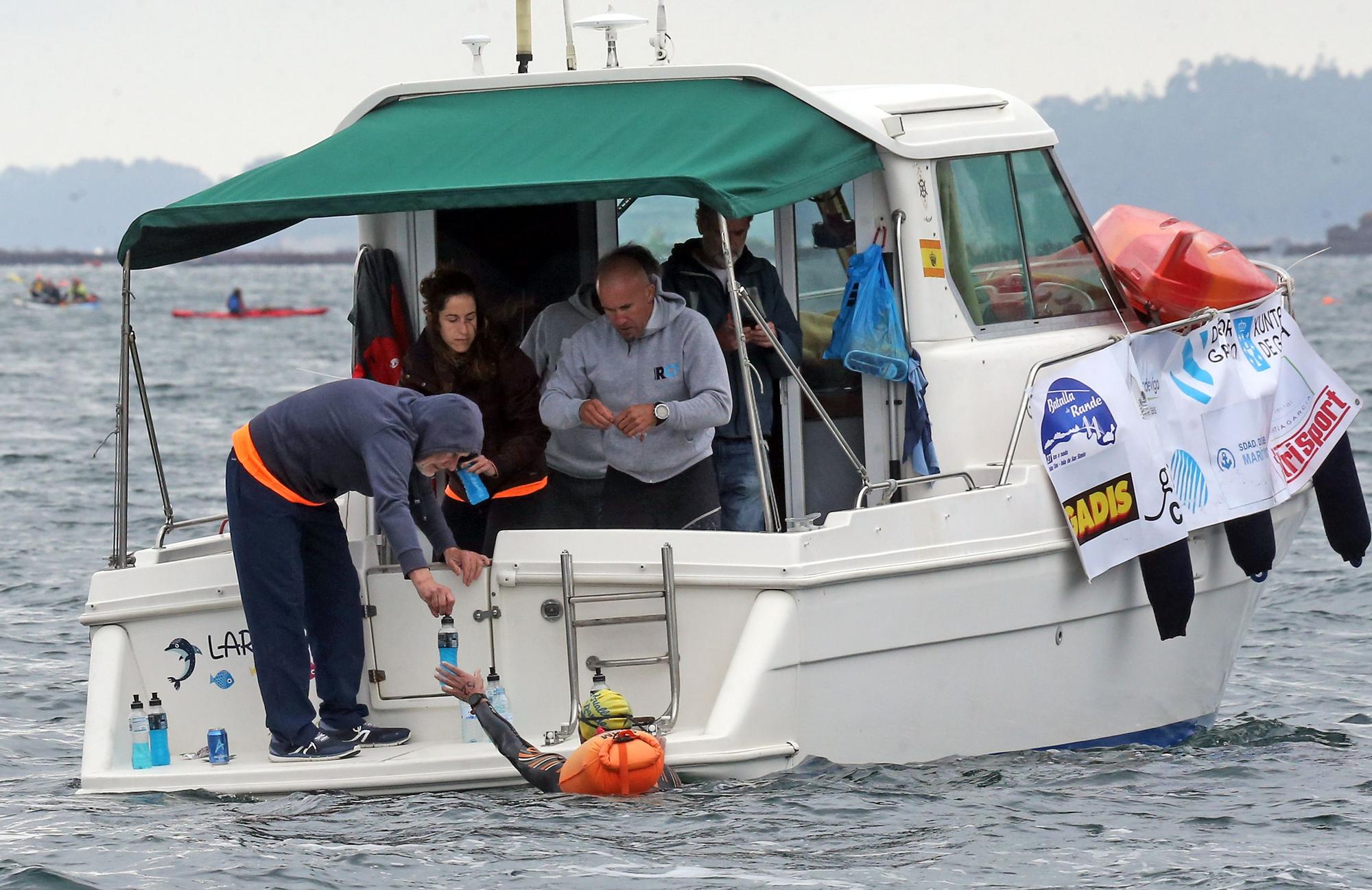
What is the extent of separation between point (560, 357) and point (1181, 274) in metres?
2.71

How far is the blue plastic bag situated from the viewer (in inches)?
294

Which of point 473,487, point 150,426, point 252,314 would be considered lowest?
point 473,487

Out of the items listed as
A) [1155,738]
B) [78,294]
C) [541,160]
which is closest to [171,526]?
[541,160]

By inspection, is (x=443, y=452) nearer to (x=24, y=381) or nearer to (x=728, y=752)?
(x=728, y=752)

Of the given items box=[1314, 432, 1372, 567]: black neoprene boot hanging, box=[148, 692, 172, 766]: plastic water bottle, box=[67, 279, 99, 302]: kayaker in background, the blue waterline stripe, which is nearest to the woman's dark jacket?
box=[148, 692, 172, 766]: plastic water bottle

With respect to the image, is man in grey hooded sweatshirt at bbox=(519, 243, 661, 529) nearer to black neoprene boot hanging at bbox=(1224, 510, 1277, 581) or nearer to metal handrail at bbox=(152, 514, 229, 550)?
metal handrail at bbox=(152, 514, 229, 550)

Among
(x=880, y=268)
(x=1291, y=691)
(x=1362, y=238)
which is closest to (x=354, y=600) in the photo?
(x=880, y=268)

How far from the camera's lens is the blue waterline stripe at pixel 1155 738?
772cm

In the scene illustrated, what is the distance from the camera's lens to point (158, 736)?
686cm

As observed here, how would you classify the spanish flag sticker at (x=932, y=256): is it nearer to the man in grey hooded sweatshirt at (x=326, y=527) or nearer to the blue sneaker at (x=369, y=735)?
the man in grey hooded sweatshirt at (x=326, y=527)

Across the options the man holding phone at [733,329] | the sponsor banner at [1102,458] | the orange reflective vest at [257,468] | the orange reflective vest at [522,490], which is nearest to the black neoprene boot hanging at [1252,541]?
the sponsor banner at [1102,458]

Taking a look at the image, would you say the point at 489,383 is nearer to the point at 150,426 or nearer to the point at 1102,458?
the point at 150,426

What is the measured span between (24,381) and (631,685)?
104ft

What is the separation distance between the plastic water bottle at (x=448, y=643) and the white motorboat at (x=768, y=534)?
111 mm
